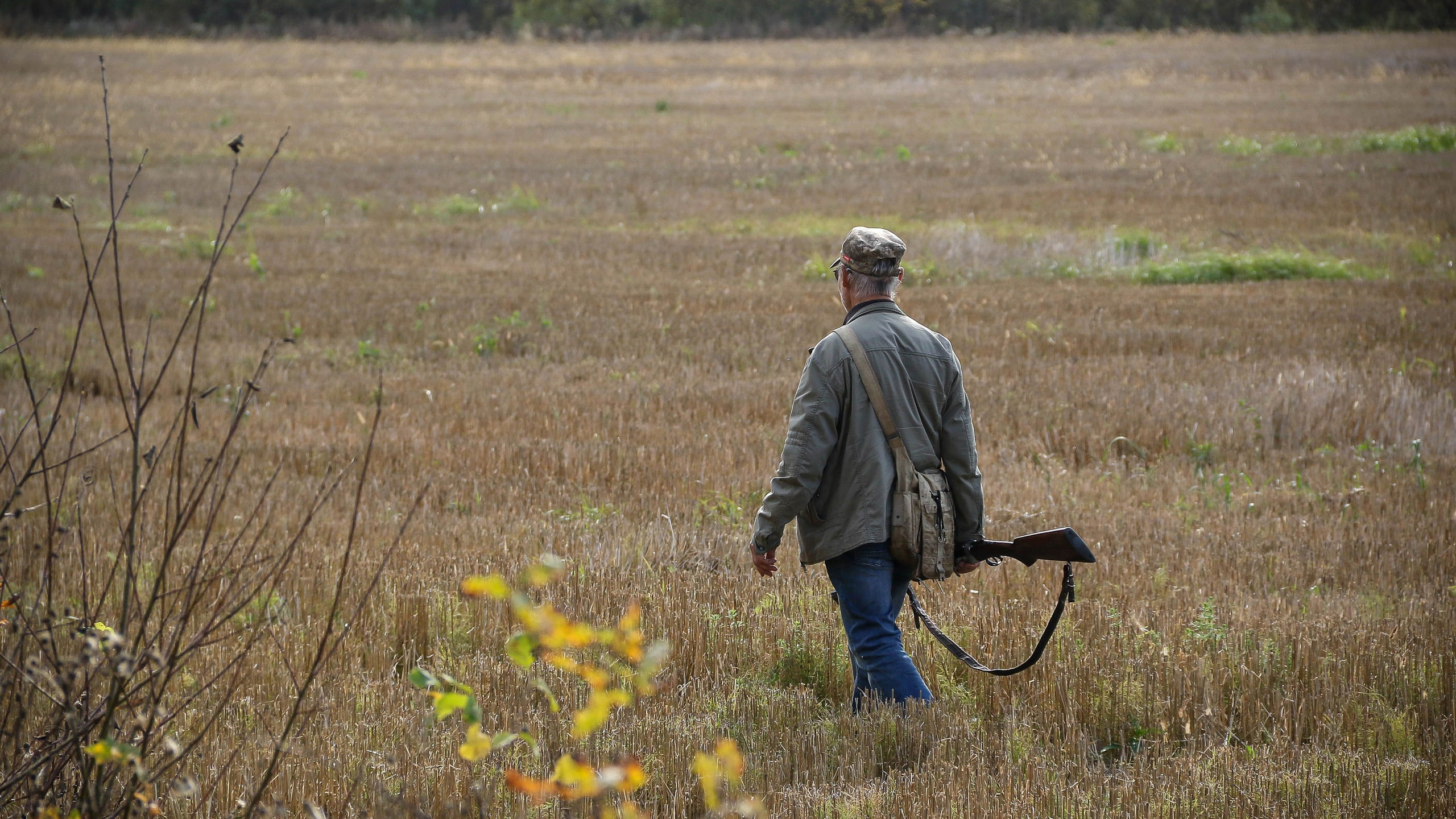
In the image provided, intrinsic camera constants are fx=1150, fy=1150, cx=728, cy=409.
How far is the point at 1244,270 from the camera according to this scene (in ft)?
52.5

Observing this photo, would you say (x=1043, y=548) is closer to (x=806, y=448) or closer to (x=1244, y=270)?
(x=806, y=448)

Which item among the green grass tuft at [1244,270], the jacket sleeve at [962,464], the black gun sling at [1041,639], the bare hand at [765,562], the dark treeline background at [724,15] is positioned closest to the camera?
the black gun sling at [1041,639]

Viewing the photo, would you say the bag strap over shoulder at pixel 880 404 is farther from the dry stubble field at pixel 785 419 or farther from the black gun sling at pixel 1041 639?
the dry stubble field at pixel 785 419

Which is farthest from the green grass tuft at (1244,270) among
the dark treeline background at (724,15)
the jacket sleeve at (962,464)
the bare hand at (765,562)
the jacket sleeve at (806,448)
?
the dark treeline background at (724,15)

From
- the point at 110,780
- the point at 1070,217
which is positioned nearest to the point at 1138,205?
the point at 1070,217

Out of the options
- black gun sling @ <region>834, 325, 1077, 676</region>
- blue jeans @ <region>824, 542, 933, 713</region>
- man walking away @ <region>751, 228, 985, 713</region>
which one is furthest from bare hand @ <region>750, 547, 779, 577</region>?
black gun sling @ <region>834, 325, 1077, 676</region>

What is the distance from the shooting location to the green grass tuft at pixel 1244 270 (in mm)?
15789

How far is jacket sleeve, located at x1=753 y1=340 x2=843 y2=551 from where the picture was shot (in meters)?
3.89

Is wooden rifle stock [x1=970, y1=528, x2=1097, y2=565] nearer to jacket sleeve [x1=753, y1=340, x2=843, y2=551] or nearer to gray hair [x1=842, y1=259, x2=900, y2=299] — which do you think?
jacket sleeve [x1=753, y1=340, x2=843, y2=551]

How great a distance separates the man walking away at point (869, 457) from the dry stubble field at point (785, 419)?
14.6 inches

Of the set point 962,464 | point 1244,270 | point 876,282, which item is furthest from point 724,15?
point 962,464

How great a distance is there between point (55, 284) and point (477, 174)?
13.0 metres

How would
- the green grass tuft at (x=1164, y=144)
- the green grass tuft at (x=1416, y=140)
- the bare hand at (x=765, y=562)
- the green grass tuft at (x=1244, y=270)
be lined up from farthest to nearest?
the green grass tuft at (x=1164, y=144) < the green grass tuft at (x=1416, y=140) < the green grass tuft at (x=1244, y=270) < the bare hand at (x=765, y=562)

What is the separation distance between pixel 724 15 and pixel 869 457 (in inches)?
2996
